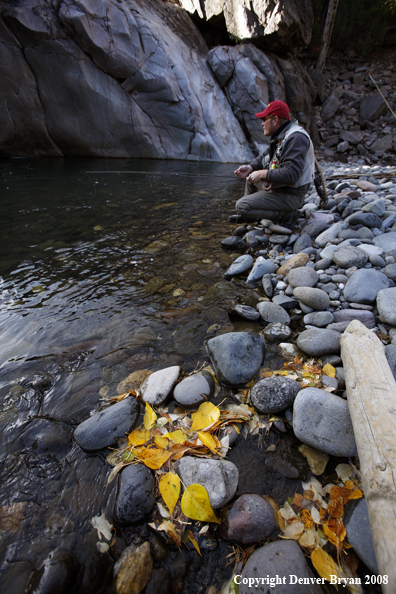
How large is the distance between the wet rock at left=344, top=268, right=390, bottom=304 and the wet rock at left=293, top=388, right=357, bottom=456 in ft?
4.29

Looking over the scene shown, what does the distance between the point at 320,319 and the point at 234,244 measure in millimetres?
2101

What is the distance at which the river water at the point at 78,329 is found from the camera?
129 cm

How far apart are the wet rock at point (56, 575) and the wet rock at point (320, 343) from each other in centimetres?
190

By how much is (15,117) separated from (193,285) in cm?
1426

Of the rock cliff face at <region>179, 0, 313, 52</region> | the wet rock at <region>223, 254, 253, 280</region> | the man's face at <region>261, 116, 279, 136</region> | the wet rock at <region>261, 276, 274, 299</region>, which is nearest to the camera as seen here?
the wet rock at <region>261, 276, 274, 299</region>

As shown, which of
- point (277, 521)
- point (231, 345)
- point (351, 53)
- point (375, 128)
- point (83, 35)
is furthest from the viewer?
point (351, 53)

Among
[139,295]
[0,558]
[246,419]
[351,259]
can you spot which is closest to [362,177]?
[351,259]

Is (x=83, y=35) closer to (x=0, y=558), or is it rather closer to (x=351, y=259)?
(x=351, y=259)

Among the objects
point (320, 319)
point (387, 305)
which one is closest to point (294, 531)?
point (320, 319)

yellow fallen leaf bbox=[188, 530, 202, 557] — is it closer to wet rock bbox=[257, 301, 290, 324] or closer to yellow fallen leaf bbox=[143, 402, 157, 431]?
yellow fallen leaf bbox=[143, 402, 157, 431]

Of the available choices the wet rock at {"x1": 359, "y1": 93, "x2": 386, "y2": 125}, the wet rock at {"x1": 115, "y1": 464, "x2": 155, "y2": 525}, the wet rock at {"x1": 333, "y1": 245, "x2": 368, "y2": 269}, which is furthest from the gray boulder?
the wet rock at {"x1": 359, "y1": 93, "x2": 386, "y2": 125}

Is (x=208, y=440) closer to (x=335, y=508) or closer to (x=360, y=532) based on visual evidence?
(x=335, y=508)

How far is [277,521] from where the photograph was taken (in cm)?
129

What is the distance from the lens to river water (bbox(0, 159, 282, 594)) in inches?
50.6
